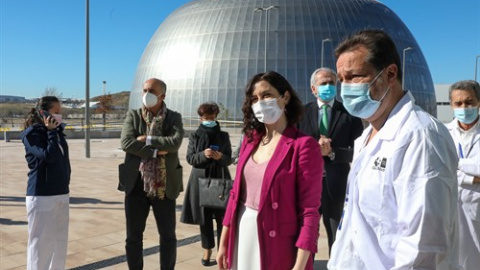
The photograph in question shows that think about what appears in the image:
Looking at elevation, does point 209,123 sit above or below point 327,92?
below

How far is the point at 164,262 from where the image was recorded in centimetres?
478

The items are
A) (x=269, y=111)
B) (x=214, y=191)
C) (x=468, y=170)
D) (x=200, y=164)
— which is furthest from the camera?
(x=200, y=164)

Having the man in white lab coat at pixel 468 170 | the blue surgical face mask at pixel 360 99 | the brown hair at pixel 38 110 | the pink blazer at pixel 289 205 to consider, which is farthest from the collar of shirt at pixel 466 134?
the brown hair at pixel 38 110

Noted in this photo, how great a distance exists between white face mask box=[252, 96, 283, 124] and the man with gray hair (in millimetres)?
1540

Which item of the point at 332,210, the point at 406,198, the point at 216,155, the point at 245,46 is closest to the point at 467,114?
the point at 332,210

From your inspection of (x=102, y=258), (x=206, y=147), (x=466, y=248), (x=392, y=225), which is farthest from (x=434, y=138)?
(x=102, y=258)

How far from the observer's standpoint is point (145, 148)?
4.55 m

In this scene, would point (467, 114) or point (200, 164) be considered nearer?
point (467, 114)

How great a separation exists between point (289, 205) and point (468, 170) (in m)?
2.31

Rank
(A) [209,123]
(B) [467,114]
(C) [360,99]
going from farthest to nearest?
1. (A) [209,123]
2. (B) [467,114]
3. (C) [360,99]

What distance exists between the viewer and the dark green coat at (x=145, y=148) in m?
4.56

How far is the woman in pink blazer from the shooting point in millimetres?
2877

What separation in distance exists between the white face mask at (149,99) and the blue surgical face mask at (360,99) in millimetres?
2881

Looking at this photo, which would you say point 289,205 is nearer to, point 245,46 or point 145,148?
point 145,148
